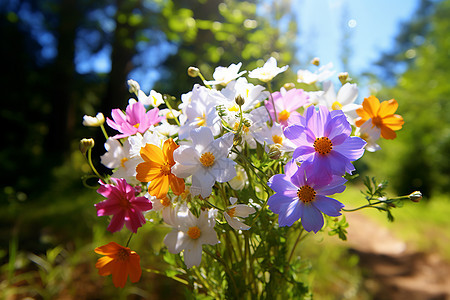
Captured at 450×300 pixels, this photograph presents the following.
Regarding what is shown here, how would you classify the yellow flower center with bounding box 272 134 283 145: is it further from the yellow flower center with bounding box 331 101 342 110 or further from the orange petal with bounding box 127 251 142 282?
the orange petal with bounding box 127 251 142 282

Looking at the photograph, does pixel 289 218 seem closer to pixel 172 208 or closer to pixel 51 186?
pixel 172 208

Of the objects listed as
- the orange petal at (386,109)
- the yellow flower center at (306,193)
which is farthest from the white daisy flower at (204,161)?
the orange petal at (386,109)

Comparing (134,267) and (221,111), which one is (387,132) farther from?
(134,267)

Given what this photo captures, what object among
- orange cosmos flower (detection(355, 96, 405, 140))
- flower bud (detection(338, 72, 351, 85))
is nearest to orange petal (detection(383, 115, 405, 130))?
orange cosmos flower (detection(355, 96, 405, 140))

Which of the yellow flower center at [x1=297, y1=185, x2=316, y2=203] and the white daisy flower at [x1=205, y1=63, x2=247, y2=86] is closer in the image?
the yellow flower center at [x1=297, y1=185, x2=316, y2=203]

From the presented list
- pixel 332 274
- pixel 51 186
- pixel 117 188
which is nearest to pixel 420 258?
pixel 332 274

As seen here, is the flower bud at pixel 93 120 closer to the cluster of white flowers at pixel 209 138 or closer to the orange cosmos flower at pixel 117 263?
the cluster of white flowers at pixel 209 138
